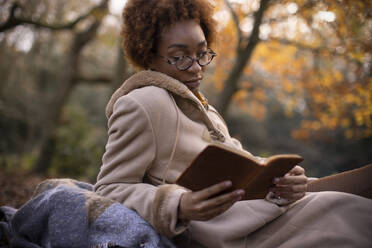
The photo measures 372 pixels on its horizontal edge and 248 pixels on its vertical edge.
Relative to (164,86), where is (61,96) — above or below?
below

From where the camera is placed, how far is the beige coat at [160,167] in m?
1.56

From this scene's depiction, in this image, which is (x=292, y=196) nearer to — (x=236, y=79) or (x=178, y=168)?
(x=178, y=168)

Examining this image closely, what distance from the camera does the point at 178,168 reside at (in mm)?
1756

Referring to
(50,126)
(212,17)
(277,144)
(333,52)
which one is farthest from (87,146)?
(277,144)

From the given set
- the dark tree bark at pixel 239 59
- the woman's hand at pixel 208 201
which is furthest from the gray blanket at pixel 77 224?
the dark tree bark at pixel 239 59

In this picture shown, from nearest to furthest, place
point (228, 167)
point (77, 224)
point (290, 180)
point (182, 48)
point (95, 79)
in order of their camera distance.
A: point (228, 167) < point (77, 224) < point (290, 180) < point (182, 48) < point (95, 79)

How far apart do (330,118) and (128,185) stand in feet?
27.1

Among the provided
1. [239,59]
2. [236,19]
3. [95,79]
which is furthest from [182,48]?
[95,79]

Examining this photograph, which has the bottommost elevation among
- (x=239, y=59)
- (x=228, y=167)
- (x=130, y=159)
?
(x=130, y=159)

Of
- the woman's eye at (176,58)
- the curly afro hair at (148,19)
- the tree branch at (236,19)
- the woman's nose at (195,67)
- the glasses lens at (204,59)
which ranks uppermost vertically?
the tree branch at (236,19)

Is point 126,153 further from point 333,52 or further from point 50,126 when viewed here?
point 50,126

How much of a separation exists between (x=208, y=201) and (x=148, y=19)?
1.22 m

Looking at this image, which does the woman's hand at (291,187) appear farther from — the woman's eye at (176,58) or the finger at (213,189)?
the woman's eye at (176,58)

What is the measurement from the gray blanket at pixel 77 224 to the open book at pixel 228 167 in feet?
1.30
